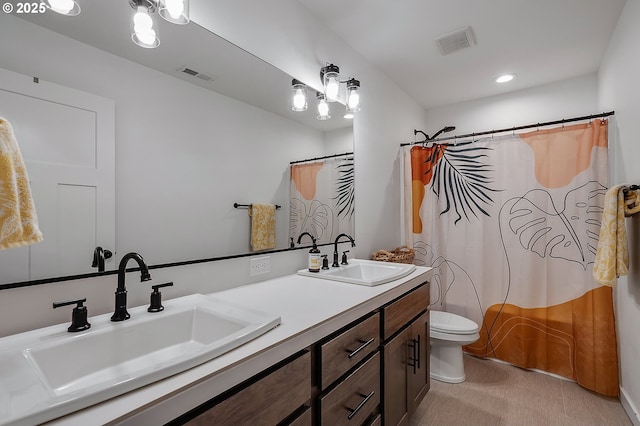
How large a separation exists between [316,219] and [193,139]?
91 centimetres

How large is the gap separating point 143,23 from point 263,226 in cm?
95

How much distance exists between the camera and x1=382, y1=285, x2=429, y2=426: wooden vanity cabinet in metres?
1.36

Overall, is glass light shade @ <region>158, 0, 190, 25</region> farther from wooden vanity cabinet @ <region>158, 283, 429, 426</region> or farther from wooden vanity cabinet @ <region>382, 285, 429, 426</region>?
wooden vanity cabinet @ <region>382, 285, 429, 426</region>

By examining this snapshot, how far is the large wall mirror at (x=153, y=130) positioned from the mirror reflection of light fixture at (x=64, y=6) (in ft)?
0.08

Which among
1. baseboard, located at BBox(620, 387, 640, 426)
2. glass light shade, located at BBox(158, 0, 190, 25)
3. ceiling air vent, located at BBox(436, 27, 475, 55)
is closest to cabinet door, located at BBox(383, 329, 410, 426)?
baseboard, located at BBox(620, 387, 640, 426)

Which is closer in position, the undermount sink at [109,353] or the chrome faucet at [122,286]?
the undermount sink at [109,353]

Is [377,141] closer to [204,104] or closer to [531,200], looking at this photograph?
[531,200]

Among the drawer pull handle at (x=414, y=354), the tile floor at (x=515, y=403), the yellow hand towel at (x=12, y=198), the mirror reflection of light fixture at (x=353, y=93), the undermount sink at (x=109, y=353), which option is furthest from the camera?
the mirror reflection of light fixture at (x=353, y=93)

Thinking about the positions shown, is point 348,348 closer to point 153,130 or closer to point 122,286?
point 122,286

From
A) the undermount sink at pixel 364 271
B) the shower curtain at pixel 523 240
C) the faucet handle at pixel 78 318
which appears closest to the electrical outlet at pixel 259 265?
the undermount sink at pixel 364 271

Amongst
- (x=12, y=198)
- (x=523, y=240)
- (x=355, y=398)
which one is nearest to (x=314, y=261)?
(x=355, y=398)

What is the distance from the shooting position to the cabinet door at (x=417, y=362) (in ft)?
5.16

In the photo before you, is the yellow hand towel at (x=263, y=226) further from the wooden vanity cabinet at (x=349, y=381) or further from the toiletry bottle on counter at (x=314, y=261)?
the wooden vanity cabinet at (x=349, y=381)

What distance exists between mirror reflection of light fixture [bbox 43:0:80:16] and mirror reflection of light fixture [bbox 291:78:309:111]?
1.00 meters
